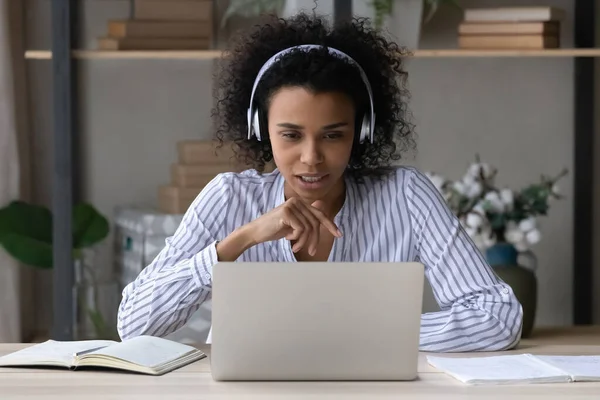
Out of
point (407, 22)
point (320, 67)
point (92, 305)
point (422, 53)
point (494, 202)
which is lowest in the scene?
point (92, 305)

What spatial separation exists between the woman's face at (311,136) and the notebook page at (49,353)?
19.7 inches

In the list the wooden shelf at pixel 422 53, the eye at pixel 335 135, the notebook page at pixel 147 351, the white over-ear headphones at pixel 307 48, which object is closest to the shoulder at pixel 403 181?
the white over-ear headphones at pixel 307 48

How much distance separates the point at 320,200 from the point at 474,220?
82 cm

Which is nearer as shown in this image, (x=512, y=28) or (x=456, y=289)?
(x=456, y=289)

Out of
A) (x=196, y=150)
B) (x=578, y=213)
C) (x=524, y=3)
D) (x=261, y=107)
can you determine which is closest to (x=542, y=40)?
(x=524, y=3)

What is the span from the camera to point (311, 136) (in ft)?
6.09

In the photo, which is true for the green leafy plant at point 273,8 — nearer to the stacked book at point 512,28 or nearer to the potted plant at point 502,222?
the stacked book at point 512,28

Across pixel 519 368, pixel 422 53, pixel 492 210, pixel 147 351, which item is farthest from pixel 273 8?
pixel 519 368

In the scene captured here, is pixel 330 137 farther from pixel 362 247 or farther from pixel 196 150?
pixel 196 150

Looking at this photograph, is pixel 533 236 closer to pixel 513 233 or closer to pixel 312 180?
pixel 513 233

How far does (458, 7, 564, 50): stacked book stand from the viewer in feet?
9.78

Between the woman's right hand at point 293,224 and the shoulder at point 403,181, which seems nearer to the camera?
the woman's right hand at point 293,224

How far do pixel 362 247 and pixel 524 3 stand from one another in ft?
5.39

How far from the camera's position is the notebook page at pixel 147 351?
147 cm
